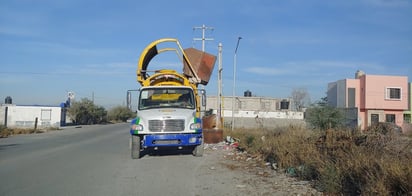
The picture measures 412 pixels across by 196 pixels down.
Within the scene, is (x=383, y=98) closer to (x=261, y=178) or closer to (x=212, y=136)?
(x=212, y=136)

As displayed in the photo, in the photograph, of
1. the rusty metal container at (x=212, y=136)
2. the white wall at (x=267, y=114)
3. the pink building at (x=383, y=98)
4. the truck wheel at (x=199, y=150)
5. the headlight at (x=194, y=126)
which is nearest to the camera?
the headlight at (x=194, y=126)

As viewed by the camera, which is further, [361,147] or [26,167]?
[26,167]

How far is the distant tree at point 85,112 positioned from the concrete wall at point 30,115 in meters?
7.52

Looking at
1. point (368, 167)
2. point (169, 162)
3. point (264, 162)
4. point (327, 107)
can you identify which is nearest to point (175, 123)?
point (169, 162)

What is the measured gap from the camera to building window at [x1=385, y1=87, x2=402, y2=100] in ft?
159

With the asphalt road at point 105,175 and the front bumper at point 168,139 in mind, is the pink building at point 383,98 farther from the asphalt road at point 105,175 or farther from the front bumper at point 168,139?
the asphalt road at point 105,175

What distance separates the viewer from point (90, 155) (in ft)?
50.3

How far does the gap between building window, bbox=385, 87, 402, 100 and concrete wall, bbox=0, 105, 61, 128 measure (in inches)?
1624

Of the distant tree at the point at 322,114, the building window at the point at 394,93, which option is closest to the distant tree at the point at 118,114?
the building window at the point at 394,93

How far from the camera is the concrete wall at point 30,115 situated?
4956 cm

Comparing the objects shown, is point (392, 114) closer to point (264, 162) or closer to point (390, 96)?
point (390, 96)

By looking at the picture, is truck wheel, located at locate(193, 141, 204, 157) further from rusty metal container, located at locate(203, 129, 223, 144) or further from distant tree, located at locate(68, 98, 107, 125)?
distant tree, located at locate(68, 98, 107, 125)

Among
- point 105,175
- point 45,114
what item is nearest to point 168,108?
point 105,175

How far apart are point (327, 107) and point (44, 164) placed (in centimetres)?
1780
